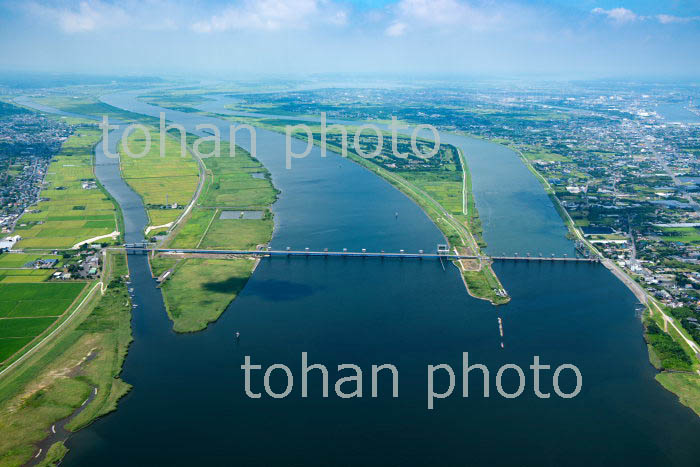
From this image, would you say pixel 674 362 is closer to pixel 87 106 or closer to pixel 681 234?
pixel 681 234

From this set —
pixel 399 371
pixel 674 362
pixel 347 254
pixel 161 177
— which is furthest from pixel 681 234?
pixel 161 177

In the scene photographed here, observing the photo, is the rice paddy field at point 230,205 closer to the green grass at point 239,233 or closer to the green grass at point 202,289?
the green grass at point 239,233

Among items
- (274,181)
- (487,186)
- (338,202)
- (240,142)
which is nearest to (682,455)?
(338,202)

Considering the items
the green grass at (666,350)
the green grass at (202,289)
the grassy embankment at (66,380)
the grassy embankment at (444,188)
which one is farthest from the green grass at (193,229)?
the green grass at (666,350)

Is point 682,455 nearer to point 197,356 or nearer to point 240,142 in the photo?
point 197,356

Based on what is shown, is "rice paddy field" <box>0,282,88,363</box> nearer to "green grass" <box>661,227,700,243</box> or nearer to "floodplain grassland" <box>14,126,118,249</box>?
"floodplain grassland" <box>14,126,118,249</box>

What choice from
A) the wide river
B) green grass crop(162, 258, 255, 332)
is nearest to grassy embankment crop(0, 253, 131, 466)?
the wide river
